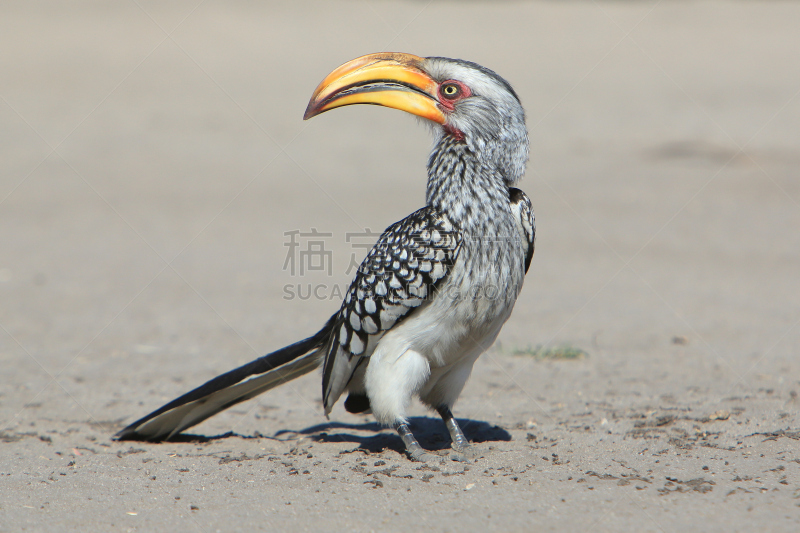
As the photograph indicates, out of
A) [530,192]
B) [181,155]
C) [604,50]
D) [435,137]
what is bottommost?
[435,137]

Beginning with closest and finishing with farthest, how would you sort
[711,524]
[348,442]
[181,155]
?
[711,524] → [348,442] → [181,155]

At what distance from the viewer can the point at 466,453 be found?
4.39 m

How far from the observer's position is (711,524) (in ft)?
10.3

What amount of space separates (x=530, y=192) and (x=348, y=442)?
33.9 ft

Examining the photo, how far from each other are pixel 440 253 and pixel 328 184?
11.1 metres

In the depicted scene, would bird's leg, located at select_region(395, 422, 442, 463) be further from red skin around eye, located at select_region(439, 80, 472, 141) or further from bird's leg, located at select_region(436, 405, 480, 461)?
red skin around eye, located at select_region(439, 80, 472, 141)

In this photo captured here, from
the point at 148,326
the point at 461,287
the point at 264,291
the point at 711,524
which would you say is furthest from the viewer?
the point at 264,291

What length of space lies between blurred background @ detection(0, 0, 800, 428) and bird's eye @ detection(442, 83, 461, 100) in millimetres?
2918

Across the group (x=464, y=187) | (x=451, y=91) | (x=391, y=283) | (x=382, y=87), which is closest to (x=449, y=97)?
(x=451, y=91)

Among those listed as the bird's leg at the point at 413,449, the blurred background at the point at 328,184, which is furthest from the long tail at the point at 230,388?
the blurred background at the point at 328,184

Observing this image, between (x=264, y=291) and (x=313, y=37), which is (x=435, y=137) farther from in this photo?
(x=313, y=37)

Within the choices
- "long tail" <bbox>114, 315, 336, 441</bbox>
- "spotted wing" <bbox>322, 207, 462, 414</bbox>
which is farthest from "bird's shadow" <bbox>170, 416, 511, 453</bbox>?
"spotted wing" <bbox>322, 207, 462, 414</bbox>

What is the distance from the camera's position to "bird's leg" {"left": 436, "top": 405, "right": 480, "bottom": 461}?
14.2 ft

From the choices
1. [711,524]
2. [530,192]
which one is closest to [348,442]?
[711,524]
